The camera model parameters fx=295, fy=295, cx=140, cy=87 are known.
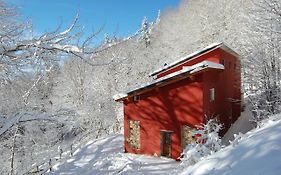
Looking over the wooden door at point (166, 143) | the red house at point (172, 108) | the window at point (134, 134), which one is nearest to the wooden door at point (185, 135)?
the red house at point (172, 108)

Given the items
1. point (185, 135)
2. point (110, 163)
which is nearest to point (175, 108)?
point (185, 135)

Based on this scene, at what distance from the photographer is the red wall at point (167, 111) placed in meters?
16.2

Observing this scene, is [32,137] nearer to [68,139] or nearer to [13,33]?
[13,33]

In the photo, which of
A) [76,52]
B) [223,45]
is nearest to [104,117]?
[223,45]

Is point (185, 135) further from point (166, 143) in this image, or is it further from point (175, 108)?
point (175, 108)

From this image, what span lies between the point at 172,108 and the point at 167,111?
0.38m

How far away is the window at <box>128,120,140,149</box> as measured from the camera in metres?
18.4

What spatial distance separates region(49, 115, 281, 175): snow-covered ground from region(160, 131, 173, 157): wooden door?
1.64 ft

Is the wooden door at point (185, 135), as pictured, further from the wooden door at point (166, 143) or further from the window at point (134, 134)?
the window at point (134, 134)

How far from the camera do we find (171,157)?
1677 cm

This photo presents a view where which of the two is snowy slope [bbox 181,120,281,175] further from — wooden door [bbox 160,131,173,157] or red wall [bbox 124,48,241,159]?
wooden door [bbox 160,131,173,157]

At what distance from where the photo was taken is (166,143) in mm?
17188

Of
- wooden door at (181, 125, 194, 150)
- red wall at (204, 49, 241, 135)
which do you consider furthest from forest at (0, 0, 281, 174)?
wooden door at (181, 125, 194, 150)

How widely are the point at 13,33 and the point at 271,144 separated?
15.1 ft
